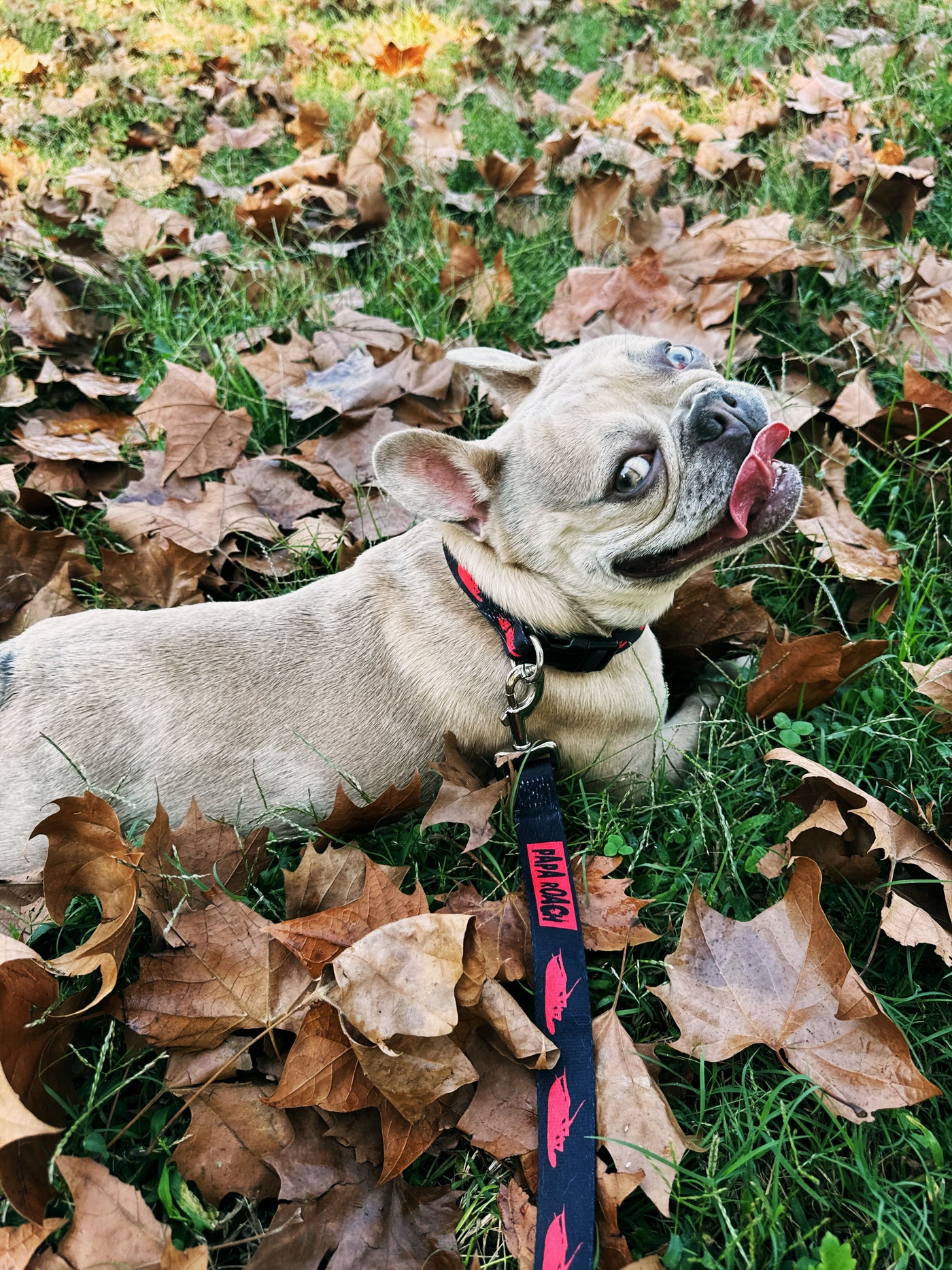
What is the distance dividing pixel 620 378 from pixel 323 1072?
1.91 metres

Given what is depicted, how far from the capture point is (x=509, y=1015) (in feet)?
6.11

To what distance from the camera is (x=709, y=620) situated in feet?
9.20

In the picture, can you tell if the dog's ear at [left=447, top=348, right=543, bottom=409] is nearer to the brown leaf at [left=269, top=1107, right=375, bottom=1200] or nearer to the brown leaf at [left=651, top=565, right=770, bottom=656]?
the brown leaf at [left=651, top=565, right=770, bottom=656]

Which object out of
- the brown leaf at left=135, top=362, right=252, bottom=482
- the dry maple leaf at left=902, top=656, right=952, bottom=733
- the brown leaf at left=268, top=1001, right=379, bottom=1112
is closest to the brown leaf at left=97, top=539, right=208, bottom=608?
the brown leaf at left=135, top=362, right=252, bottom=482

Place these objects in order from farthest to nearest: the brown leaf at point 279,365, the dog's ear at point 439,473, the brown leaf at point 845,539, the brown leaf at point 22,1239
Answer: the brown leaf at point 279,365 < the brown leaf at point 845,539 < the dog's ear at point 439,473 < the brown leaf at point 22,1239

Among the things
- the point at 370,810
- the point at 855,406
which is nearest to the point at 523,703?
the point at 370,810

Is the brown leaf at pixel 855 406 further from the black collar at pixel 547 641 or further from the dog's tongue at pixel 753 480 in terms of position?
the black collar at pixel 547 641

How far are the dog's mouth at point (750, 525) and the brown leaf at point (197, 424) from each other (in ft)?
6.02

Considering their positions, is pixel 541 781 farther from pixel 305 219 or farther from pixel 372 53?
pixel 372 53

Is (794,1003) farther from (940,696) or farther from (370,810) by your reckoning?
(370,810)

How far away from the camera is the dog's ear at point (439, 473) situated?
2205 mm

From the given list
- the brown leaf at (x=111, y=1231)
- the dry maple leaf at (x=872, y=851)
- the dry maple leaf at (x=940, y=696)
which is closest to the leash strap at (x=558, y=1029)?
the dry maple leaf at (x=872, y=851)

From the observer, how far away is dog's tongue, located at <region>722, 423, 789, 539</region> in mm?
2229

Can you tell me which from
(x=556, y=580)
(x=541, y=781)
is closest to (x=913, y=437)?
(x=556, y=580)
